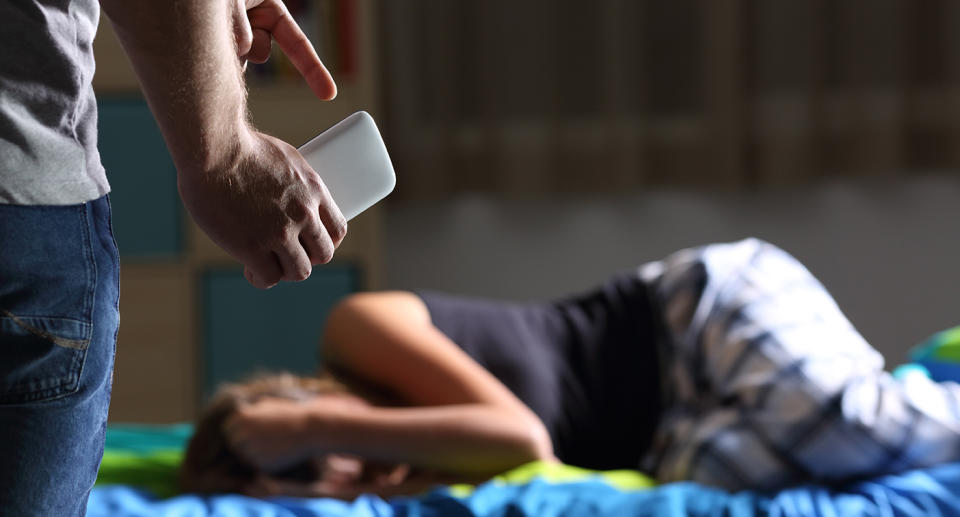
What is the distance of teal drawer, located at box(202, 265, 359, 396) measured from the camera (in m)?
2.68

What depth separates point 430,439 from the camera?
59.2 inches

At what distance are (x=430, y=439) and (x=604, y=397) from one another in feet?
1.33

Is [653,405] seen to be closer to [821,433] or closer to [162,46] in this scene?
[821,433]

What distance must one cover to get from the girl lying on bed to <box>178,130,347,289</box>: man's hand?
96 centimetres

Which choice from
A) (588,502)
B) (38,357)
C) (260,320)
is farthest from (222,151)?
(260,320)

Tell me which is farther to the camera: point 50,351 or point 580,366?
point 580,366

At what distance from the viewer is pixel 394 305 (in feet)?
5.71

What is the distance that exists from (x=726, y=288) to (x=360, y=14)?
1407mm

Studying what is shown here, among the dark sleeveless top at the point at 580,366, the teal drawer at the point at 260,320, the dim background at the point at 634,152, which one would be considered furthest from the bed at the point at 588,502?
the dim background at the point at 634,152

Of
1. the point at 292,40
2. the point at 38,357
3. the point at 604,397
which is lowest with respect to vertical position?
the point at 604,397

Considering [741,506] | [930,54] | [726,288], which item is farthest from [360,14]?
[741,506]

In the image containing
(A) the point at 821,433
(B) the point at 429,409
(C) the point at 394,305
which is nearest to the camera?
(A) the point at 821,433

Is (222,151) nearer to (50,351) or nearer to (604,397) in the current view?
(50,351)

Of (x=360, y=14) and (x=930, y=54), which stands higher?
(x=360, y=14)
